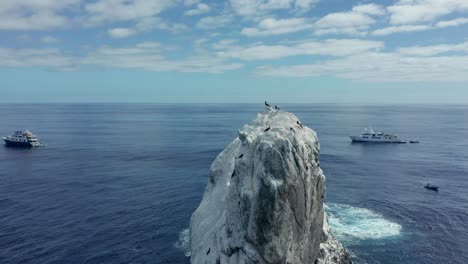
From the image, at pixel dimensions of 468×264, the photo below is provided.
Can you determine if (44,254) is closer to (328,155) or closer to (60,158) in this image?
(60,158)

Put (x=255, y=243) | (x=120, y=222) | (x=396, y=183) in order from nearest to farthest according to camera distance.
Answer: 1. (x=255, y=243)
2. (x=120, y=222)
3. (x=396, y=183)

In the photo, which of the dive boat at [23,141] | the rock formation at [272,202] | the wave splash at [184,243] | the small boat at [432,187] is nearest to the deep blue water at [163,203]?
the wave splash at [184,243]

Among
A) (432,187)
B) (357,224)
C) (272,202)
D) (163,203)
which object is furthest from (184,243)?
(432,187)

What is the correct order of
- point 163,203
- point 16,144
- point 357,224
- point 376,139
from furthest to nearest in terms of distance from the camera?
point 376,139 → point 16,144 → point 163,203 → point 357,224

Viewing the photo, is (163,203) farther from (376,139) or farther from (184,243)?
(376,139)

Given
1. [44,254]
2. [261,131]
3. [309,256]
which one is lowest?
[44,254]

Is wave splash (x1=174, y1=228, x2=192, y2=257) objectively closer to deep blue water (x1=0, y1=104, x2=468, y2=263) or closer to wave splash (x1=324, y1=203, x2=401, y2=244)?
deep blue water (x1=0, y1=104, x2=468, y2=263)

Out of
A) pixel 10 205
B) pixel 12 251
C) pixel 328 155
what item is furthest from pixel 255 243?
pixel 328 155

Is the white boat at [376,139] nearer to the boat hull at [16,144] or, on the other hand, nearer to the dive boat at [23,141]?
the dive boat at [23,141]
